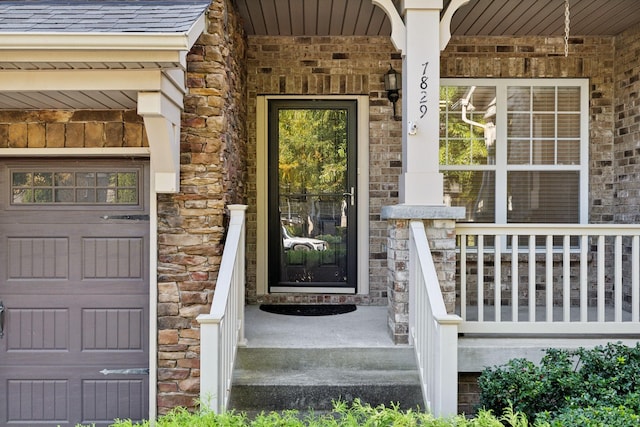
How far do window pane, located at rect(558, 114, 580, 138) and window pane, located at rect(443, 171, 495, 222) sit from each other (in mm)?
885

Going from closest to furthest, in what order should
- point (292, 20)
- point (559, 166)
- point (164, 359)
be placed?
1. point (164, 359)
2. point (292, 20)
3. point (559, 166)

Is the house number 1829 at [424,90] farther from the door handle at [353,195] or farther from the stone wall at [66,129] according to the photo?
the stone wall at [66,129]

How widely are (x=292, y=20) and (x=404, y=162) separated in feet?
6.67

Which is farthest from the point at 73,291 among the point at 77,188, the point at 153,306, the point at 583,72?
the point at 583,72

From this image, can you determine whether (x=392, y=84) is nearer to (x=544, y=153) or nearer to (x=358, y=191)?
(x=358, y=191)

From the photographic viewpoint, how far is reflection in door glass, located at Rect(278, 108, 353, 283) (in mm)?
5391

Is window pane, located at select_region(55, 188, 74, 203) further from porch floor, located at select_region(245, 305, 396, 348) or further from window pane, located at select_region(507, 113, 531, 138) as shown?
window pane, located at select_region(507, 113, 531, 138)

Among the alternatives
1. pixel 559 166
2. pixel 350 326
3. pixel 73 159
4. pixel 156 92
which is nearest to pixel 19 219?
pixel 73 159

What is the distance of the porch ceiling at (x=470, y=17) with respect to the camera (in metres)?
4.47

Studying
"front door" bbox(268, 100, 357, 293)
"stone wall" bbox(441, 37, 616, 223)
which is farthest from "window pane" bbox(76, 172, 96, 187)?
"stone wall" bbox(441, 37, 616, 223)

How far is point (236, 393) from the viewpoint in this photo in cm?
338

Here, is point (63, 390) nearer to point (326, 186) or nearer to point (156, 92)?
point (156, 92)

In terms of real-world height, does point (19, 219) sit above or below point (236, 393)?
above

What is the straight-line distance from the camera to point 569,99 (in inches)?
210
